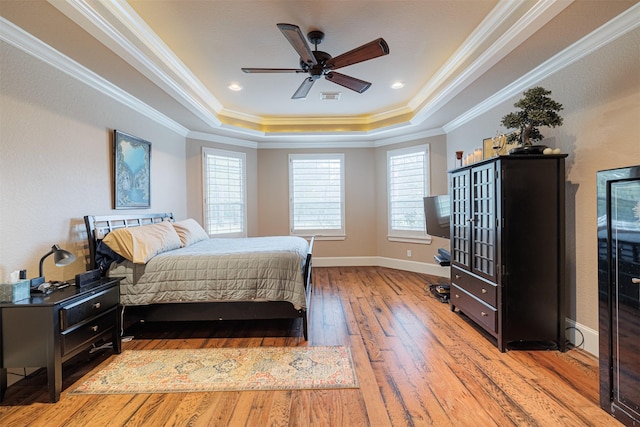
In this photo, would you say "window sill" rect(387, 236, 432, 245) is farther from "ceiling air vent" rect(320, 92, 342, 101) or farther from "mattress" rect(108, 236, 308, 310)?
"mattress" rect(108, 236, 308, 310)

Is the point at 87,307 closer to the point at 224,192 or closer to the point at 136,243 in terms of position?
the point at 136,243

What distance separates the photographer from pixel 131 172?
11.7ft

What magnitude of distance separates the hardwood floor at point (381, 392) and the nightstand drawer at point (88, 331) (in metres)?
0.32

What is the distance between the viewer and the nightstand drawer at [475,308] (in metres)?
2.64

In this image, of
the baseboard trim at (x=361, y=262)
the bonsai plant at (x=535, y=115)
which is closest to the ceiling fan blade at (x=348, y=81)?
the bonsai plant at (x=535, y=115)

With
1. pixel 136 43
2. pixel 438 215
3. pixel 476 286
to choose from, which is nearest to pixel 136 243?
pixel 136 43

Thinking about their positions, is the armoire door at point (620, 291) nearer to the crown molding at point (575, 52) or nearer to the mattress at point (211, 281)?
the crown molding at point (575, 52)

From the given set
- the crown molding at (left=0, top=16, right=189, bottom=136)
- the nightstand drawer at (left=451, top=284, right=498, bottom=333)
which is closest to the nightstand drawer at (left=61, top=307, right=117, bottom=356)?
the crown molding at (left=0, top=16, right=189, bottom=136)

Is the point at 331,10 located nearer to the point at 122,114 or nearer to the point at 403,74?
the point at 403,74

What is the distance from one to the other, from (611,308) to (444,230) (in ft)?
7.65

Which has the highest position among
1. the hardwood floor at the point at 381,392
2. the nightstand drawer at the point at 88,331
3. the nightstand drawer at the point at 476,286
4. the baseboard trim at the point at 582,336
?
the nightstand drawer at the point at 476,286

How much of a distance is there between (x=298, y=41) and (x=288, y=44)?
2.62 feet

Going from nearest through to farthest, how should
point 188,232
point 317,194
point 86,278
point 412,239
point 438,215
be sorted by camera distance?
point 86,278, point 188,232, point 438,215, point 412,239, point 317,194

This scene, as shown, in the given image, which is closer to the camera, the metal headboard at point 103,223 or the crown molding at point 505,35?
the crown molding at point 505,35
